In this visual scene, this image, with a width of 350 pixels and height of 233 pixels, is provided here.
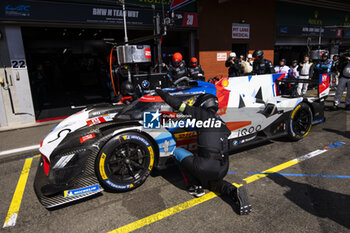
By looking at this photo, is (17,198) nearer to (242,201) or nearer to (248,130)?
(242,201)

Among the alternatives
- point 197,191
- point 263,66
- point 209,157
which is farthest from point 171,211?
point 263,66

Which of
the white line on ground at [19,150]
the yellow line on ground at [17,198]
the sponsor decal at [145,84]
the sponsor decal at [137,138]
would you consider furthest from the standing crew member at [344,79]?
the white line on ground at [19,150]

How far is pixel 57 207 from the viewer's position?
2.91 m

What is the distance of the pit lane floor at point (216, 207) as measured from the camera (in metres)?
2.48

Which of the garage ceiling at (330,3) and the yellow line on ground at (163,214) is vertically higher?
the garage ceiling at (330,3)

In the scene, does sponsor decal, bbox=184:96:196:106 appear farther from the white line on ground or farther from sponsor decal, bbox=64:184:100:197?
the white line on ground

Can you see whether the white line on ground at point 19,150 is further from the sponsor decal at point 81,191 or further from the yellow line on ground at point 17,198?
the sponsor decal at point 81,191

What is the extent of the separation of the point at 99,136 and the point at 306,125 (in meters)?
4.29

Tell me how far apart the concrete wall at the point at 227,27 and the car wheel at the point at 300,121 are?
21.8 feet

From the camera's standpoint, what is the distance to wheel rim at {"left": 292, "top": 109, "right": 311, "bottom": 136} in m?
4.76

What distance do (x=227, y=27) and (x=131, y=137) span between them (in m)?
10.3

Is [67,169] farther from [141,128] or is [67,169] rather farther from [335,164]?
[335,164]

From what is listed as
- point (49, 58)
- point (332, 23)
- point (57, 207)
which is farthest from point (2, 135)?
point (332, 23)

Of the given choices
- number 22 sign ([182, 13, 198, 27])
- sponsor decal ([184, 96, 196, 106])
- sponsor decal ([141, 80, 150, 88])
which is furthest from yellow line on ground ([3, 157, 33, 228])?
number 22 sign ([182, 13, 198, 27])
